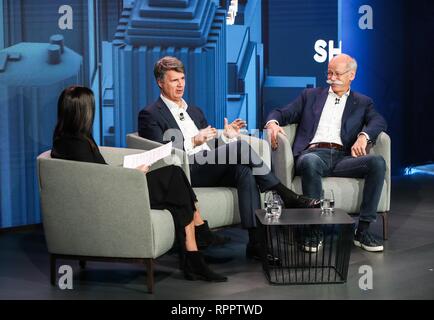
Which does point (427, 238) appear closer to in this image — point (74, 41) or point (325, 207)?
point (325, 207)

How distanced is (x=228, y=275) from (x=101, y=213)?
32.0 inches

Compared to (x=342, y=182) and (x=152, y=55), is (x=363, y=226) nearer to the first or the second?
(x=342, y=182)

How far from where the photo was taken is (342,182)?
4750 mm

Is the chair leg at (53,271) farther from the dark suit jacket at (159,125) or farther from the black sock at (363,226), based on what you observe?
the black sock at (363,226)

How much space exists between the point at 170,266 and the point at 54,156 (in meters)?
0.97

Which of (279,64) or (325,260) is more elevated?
(279,64)

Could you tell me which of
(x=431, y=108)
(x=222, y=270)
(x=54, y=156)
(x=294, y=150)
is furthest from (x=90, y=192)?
(x=431, y=108)

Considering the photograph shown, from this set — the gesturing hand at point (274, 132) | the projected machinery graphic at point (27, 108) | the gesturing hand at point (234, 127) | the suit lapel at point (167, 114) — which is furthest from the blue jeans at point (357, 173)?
the projected machinery graphic at point (27, 108)

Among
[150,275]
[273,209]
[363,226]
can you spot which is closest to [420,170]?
[363,226]

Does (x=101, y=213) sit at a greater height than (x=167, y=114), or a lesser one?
lesser

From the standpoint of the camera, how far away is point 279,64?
6.41 meters

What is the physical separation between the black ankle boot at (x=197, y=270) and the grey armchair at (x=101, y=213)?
185mm

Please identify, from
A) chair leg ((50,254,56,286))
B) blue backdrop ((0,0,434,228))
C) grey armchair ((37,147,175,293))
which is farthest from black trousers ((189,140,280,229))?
blue backdrop ((0,0,434,228))

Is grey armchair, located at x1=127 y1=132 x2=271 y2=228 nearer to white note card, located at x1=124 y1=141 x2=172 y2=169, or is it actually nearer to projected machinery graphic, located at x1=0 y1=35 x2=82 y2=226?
white note card, located at x1=124 y1=141 x2=172 y2=169
